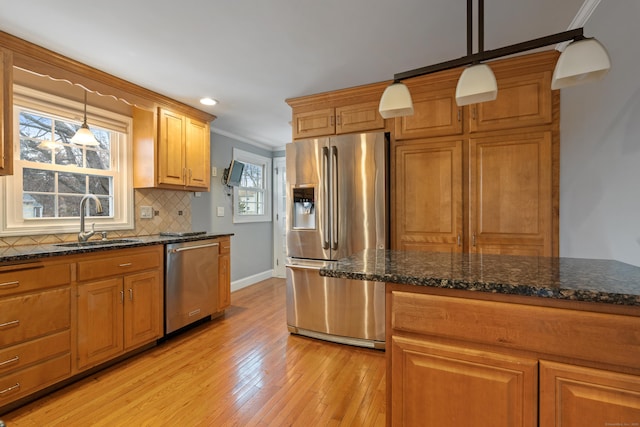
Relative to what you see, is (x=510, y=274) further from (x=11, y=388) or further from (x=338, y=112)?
(x=11, y=388)

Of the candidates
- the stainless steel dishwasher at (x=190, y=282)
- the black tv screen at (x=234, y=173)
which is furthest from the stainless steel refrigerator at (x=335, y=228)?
the black tv screen at (x=234, y=173)

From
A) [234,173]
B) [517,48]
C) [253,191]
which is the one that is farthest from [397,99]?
[253,191]

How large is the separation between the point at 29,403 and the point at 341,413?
189cm

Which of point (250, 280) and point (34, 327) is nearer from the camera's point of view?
point (34, 327)

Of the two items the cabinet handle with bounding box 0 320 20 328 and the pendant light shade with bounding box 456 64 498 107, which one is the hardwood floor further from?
the pendant light shade with bounding box 456 64 498 107

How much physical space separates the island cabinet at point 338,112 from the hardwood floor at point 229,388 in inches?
78.7

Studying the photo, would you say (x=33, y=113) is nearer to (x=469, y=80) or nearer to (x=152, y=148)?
(x=152, y=148)

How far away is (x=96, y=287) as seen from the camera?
2.12m

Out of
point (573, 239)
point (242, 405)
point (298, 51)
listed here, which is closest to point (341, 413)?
point (242, 405)

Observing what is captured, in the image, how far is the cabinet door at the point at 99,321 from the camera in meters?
2.04

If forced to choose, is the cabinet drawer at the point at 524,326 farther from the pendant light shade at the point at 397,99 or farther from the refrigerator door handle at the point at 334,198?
the refrigerator door handle at the point at 334,198

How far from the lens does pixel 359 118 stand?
2.79 metres

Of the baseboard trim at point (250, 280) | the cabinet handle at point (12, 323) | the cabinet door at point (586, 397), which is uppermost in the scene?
the cabinet door at point (586, 397)

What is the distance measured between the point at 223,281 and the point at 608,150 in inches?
131
